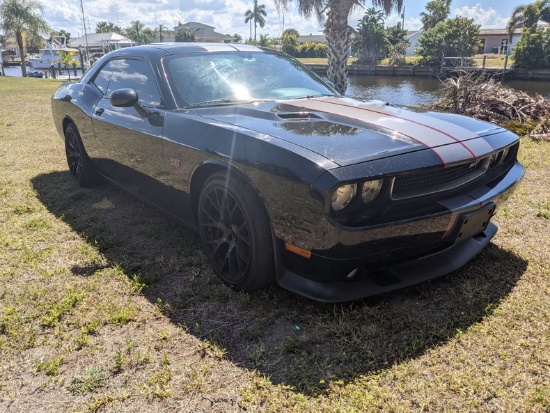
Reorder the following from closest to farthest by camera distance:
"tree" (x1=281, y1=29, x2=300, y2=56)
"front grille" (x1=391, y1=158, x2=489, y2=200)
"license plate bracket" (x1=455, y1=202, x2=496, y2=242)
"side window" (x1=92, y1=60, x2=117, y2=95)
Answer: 1. "front grille" (x1=391, y1=158, x2=489, y2=200)
2. "license plate bracket" (x1=455, y1=202, x2=496, y2=242)
3. "side window" (x1=92, y1=60, x2=117, y2=95)
4. "tree" (x1=281, y1=29, x2=300, y2=56)

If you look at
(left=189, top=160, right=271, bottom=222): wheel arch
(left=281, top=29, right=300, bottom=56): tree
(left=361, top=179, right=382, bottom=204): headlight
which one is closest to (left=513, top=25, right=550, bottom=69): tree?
(left=281, top=29, right=300, bottom=56): tree

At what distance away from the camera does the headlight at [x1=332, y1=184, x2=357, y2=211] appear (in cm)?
209

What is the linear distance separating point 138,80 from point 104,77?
0.87 metres

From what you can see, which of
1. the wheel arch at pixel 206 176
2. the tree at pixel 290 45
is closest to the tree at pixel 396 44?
the tree at pixel 290 45

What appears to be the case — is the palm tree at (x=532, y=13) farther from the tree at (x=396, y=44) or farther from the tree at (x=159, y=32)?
the tree at (x=159, y=32)

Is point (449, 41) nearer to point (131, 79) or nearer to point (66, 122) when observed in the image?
point (66, 122)

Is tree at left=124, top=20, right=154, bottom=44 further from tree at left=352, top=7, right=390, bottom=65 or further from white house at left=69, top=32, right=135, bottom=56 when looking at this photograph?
tree at left=352, top=7, right=390, bottom=65

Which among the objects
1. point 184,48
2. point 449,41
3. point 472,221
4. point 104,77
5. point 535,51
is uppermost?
point 449,41

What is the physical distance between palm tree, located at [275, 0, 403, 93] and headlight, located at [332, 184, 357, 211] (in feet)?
33.3

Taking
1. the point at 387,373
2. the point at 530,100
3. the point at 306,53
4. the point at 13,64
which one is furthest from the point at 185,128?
the point at 13,64

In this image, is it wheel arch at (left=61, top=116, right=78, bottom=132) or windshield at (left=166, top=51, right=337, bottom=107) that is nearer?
windshield at (left=166, top=51, right=337, bottom=107)

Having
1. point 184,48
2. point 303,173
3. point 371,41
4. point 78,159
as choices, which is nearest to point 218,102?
point 184,48

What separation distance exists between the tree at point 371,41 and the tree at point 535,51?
1771 centimetres

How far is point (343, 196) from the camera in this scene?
2105 mm
